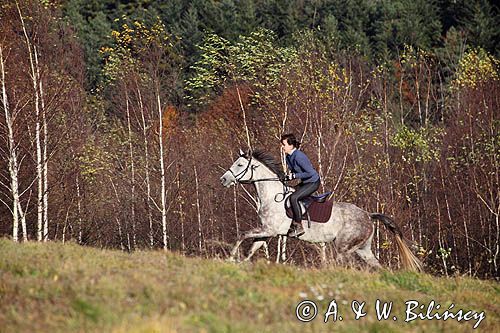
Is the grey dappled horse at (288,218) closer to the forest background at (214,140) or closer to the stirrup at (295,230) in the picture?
the stirrup at (295,230)

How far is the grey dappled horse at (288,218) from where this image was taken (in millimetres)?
13992

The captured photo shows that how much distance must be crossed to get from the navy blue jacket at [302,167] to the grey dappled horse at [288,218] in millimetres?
462

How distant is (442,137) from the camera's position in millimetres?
32594

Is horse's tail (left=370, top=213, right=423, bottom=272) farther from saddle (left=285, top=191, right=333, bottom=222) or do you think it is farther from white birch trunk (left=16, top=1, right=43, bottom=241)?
white birch trunk (left=16, top=1, right=43, bottom=241)

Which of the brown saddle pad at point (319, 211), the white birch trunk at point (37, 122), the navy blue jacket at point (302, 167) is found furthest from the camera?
the white birch trunk at point (37, 122)

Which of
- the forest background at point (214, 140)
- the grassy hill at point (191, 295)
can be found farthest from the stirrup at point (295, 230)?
the forest background at point (214, 140)

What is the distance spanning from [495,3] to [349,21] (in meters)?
12.8

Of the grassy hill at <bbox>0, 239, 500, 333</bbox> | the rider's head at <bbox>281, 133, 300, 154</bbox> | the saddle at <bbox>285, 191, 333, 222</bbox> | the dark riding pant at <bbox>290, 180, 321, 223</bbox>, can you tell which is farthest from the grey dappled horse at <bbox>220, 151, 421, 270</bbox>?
the grassy hill at <bbox>0, 239, 500, 333</bbox>

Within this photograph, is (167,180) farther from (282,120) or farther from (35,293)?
(35,293)

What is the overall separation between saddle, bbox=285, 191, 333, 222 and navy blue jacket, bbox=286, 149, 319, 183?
1.53 feet

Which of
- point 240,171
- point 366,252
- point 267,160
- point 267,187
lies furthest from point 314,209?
point 240,171

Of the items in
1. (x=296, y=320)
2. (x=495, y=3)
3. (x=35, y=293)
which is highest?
(x=495, y=3)

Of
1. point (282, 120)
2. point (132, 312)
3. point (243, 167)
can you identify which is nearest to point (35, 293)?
point (132, 312)

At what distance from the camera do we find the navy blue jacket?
13.8 m
